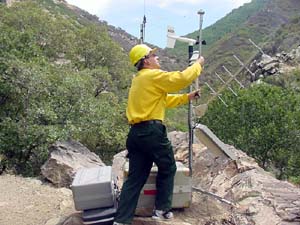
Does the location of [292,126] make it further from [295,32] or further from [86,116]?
[295,32]

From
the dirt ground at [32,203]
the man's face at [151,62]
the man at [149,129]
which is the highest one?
the man's face at [151,62]

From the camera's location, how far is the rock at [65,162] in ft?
27.0

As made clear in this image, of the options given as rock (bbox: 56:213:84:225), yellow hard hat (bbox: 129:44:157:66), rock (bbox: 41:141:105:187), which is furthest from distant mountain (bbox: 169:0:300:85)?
yellow hard hat (bbox: 129:44:157:66)

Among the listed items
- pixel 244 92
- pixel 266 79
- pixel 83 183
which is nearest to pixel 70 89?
pixel 83 183

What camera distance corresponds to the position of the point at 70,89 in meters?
13.1

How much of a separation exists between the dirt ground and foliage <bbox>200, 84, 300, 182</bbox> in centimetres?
1359

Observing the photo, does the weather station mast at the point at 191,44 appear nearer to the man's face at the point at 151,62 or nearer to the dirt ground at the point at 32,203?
the man's face at the point at 151,62

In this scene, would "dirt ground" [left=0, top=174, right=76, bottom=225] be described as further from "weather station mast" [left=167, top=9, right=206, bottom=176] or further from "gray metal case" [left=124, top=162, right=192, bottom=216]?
"weather station mast" [left=167, top=9, right=206, bottom=176]

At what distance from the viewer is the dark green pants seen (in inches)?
173

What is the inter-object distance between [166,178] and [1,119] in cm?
847

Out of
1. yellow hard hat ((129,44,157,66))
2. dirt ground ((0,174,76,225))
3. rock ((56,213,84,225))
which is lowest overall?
dirt ground ((0,174,76,225))

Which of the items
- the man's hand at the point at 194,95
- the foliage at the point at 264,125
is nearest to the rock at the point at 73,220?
the man's hand at the point at 194,95

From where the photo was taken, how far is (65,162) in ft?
28.0

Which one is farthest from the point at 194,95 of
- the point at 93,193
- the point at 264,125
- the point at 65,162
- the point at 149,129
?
the point at 264,125
